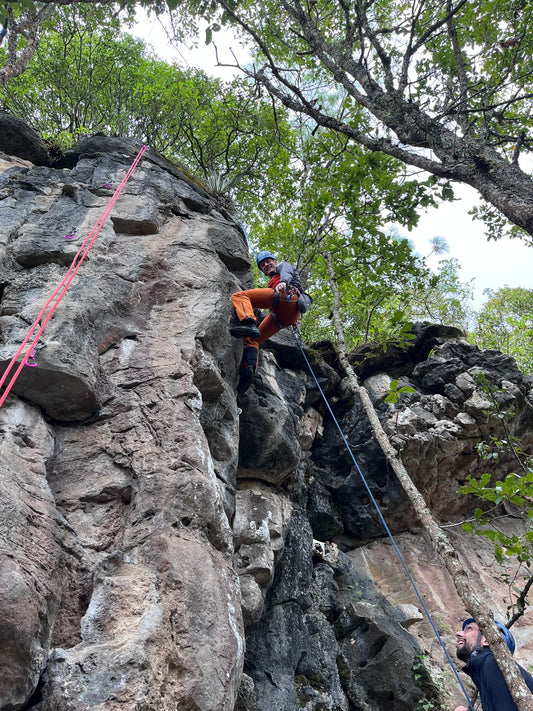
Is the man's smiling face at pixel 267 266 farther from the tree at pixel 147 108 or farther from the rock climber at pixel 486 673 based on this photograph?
the rock climber at pixel 486 673

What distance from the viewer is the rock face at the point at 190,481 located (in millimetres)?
2936

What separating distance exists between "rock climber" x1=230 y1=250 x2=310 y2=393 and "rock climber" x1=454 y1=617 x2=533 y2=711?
377 cm

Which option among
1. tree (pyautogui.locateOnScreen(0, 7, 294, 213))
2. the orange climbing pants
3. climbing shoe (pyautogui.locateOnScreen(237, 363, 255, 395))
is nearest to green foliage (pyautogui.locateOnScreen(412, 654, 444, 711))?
climbing shoe (pyautogui.locateOnScreen(237, 363, 255, 395))

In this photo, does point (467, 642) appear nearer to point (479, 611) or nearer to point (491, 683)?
point (491, 683)

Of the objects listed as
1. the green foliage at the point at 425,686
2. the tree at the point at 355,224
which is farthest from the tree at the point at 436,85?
the green foliage at the point at 425,686

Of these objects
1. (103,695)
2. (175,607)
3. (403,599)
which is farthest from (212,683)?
(403,599)

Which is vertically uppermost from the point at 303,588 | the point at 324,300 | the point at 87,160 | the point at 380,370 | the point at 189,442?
the point at 324,300

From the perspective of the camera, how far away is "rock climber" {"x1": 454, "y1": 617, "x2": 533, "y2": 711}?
4.20 metres

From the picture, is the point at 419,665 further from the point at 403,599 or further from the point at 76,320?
the point at 76,320

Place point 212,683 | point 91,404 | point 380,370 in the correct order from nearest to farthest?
Result: 1. point 212,683
2. point 91,404
3. point 380,370

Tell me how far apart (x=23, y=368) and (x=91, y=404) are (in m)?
0.63

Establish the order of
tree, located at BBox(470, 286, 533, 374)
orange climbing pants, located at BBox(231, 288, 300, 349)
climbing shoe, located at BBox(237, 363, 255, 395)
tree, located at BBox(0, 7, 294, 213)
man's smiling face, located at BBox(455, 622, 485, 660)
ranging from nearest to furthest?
man's smiling face, located at BBox(455, 622, 485, 660)
orange climbing pants, located at BBox(231, 288, 300, 349)
climbing shoe, located at BBox(237, 363, 255, 395)
tree, located at BBox(0, 7, 294, 213)
tree, located at BBox(470, 286, 533, 374)

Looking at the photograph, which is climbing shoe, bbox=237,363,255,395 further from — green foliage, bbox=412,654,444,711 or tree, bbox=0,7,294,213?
tree, bbox=0,7,294,213

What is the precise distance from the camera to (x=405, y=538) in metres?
8.30
